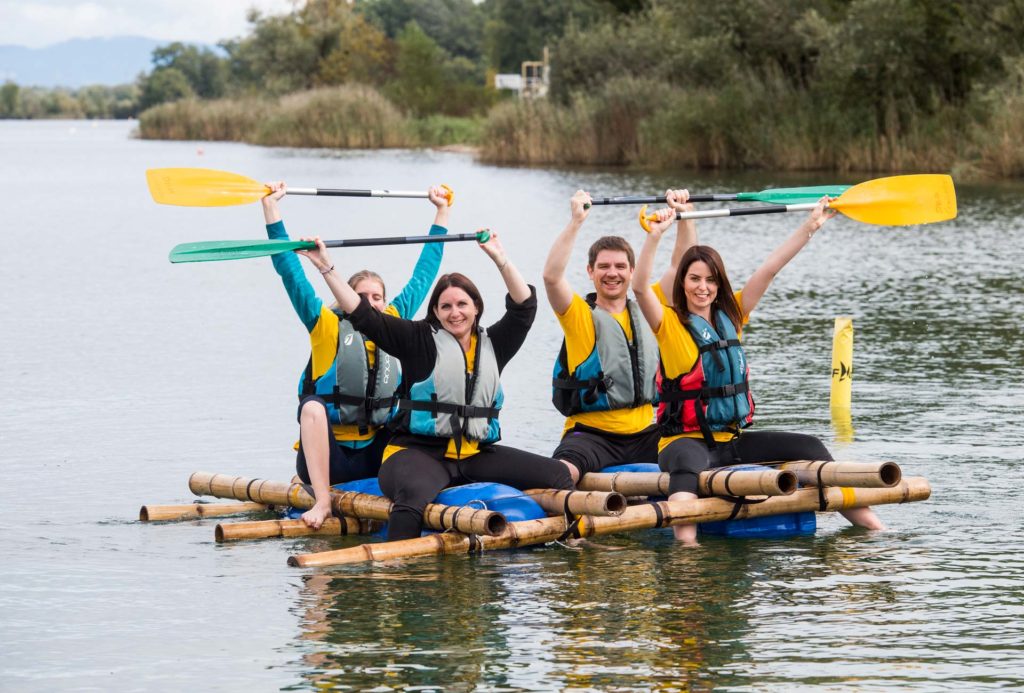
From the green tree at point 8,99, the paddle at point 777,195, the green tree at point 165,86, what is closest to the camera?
the paddle at point 777,195

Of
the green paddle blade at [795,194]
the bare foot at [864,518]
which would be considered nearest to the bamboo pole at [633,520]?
Answer: the bare foot at [864,518]

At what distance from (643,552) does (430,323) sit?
1.34 m

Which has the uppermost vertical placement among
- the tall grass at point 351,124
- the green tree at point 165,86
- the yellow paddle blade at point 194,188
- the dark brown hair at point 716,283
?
the green tree at point 165,86

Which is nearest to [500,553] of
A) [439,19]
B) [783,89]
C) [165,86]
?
[783,89]

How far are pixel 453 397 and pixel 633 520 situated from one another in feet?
2.96

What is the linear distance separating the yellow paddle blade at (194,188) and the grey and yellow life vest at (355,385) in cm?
94

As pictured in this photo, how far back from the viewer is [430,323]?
22.2 feet

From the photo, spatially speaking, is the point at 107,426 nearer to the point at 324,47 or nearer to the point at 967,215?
the point at 967,215

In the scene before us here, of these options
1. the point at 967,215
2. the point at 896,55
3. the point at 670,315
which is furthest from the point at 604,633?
the point at 896,55

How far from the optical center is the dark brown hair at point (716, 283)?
268 inches

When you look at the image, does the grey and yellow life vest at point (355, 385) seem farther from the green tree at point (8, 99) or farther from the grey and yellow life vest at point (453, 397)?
the green tree at point (8, 99)

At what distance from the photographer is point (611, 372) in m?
7.10

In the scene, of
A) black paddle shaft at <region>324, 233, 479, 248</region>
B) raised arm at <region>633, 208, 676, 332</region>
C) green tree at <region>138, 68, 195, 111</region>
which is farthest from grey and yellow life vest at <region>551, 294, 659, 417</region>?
green tree at <region>138, 68, 195, 111</region>

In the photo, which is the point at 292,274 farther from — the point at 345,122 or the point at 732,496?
the point at 345,122
